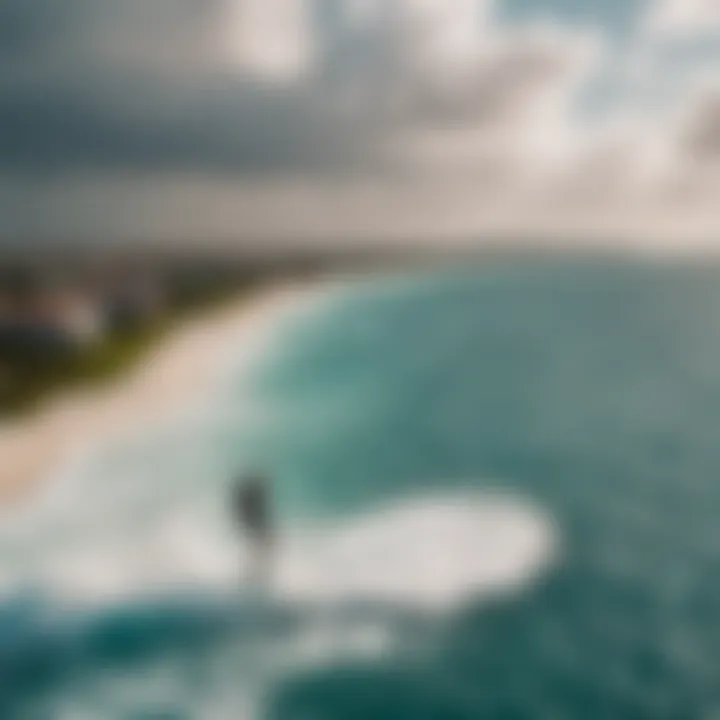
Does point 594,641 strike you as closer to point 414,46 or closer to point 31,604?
point 31,604

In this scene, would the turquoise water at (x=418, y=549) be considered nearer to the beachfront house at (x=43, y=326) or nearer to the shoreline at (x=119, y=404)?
the shoreline at (x=119, y=404)

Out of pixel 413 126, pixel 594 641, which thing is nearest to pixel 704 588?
pixel 594 641

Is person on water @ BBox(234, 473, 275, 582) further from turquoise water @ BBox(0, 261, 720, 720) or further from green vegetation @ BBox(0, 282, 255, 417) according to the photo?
green vegetation @ BBox(0, 282, 255, 417)

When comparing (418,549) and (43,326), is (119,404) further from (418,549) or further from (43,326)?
(418,549)

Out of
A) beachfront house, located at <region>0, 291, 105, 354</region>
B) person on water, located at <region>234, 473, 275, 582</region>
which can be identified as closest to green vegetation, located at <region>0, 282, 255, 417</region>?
beachfront house, located at <region>0, 291, 105, 354</region>

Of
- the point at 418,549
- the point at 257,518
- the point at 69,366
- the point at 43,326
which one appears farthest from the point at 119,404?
the point at 418,549

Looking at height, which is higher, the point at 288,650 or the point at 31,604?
the point at 31,604
